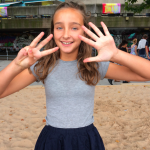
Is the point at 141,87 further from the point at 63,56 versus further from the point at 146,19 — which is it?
the point at 146,19

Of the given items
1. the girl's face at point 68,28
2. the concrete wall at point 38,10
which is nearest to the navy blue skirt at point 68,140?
the girl's face at point 68,28

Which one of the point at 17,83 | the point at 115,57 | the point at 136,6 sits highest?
the point at 136,6

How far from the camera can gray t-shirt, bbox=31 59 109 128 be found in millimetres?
1468

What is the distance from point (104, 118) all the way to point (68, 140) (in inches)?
114

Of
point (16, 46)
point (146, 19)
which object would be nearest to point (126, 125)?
point (146, 19)

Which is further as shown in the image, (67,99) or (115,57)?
(67,99)

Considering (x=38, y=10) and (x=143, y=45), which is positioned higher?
(x=38, y=10)

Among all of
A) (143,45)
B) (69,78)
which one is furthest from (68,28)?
(143,45)

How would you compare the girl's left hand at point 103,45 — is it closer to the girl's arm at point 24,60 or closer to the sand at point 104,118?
the girl's arm at point 24,60

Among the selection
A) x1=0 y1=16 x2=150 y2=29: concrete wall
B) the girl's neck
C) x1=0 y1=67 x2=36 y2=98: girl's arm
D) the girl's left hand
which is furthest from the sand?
x1=0 y1=16 x2=150 y2=29: concrete wall

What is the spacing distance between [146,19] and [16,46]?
15.3 metres

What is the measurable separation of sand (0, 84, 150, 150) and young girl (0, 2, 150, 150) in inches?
74.2

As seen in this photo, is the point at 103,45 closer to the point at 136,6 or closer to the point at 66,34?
the point at 66,34

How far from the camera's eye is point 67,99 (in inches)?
58.0
